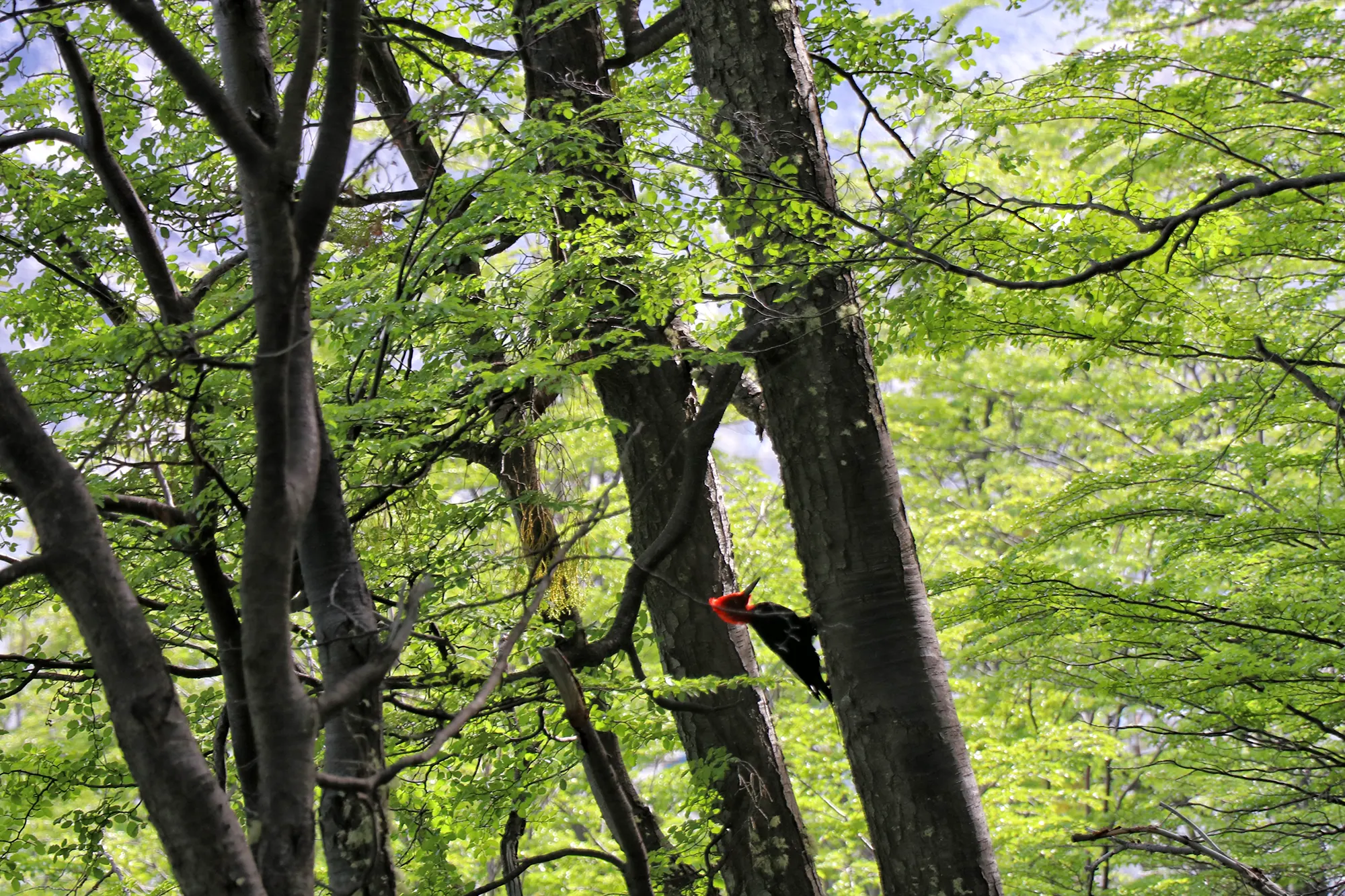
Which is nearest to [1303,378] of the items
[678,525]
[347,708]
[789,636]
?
[789,636]

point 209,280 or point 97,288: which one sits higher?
point 97,288

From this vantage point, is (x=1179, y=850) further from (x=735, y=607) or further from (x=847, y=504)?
(x=735, y=607)

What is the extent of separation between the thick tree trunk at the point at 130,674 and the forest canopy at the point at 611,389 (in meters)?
0.01

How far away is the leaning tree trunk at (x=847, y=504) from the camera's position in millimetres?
3266

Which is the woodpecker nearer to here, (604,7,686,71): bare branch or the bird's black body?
the bird's black body

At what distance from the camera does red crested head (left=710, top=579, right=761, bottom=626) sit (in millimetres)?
3994

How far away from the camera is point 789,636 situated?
3.85 meters

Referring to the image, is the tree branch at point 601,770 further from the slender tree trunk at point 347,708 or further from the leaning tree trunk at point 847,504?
the leaning tree trunk at point 847,504

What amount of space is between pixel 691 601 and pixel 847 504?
1.49 metres

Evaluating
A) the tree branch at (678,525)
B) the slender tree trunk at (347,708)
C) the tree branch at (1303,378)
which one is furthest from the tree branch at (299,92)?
the tree branch at (1303,378)

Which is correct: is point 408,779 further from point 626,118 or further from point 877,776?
point 626,118

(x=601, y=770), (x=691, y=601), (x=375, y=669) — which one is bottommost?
Result: (x=601, y=770)

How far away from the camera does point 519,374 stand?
3305 millimetres

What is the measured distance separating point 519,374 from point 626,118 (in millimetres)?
1299
